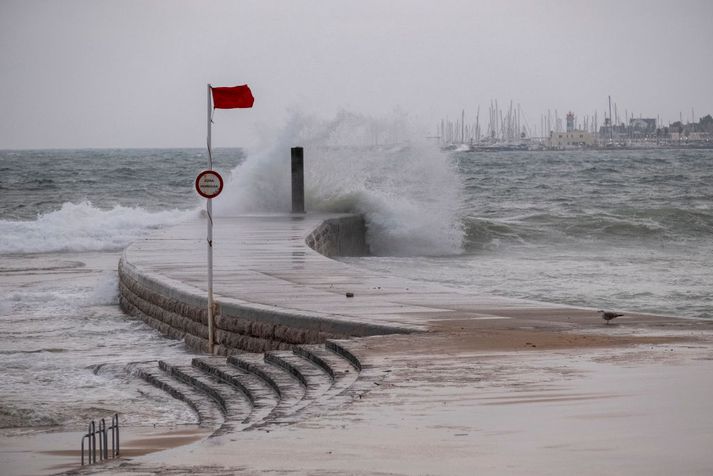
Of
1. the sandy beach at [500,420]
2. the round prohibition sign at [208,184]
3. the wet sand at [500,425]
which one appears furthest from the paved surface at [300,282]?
the wet sand at [500,425]

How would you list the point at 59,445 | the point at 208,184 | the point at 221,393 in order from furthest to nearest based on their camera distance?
the point at 208,184 < the point at 221,393 < the point at 59,445

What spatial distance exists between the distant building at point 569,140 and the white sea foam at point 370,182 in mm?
135647

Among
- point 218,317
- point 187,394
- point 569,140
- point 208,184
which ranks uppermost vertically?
point 208,184

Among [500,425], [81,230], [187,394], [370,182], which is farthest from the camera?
[370,182]

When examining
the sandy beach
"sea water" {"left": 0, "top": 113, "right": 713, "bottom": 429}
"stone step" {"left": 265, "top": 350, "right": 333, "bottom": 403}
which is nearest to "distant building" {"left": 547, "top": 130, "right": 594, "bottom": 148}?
"sea water" {"left": 0, "top": 113, "right": 713, "bottom": 429}

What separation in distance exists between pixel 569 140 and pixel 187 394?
16437cm

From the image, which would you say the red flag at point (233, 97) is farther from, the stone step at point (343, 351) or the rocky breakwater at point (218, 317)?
the stone step at point (343, 351)

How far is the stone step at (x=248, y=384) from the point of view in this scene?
26.8 ft

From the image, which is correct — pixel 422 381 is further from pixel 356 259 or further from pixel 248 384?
pixel 356 259

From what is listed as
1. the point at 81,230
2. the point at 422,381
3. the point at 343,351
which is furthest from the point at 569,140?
the point at 422,381

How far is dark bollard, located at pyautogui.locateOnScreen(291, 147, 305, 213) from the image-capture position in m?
27.7

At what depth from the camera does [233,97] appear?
529 inches

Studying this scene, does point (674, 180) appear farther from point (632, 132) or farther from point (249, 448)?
point (632, 132)

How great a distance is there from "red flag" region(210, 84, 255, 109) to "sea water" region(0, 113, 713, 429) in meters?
2.51
